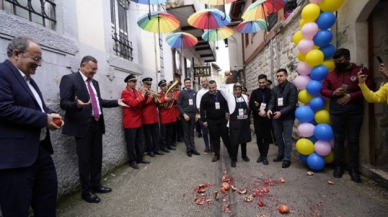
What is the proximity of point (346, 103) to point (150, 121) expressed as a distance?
13.2ft

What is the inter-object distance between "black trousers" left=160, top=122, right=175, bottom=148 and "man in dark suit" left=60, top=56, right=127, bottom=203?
2777 mm

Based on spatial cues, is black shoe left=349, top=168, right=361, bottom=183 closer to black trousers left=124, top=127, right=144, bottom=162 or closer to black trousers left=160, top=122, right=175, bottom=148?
black trousers left=124, top=127, right=144, bottom=162

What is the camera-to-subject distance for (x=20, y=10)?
2828mm

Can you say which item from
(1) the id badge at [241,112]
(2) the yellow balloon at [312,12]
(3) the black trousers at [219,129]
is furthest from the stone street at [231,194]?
(2) the yellow balloon at [312,12]

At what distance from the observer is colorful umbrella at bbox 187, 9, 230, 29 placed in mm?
5770

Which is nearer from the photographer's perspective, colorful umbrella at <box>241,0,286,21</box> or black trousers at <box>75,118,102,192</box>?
black trousers at <box>75,118,102,192</box>

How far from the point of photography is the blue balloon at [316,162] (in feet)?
12.6

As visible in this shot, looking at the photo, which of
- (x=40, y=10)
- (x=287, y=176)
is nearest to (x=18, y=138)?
(x=40, y=10)

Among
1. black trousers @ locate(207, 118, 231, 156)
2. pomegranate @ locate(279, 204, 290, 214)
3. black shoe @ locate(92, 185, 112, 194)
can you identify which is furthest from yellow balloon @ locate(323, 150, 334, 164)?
black shoe @ locate(92, 185, 112, 194)

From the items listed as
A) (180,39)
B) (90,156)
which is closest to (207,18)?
(180,39)

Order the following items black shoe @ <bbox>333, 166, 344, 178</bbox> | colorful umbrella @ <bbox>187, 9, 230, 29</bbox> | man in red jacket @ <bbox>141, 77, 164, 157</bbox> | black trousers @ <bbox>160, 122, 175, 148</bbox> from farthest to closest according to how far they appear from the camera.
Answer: black trousers @ <bbox>160, 122, 175, 148</bbox> → colorful umbrella @ <bbox>187, 9, 230, 29</bbox> → man in red jacket @ <bbox>141, 77, 164, 157</bbox> → black shoe @ <bbox>333, 166, 344, 178</bbox>

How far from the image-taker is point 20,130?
1.80 meters

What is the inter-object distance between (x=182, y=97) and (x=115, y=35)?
7.53ft

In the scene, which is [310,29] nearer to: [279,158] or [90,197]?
[279,158]
